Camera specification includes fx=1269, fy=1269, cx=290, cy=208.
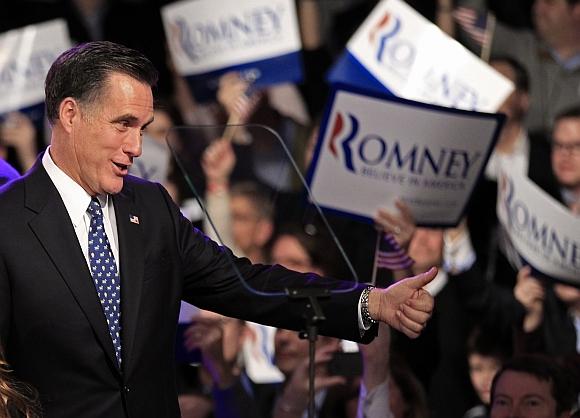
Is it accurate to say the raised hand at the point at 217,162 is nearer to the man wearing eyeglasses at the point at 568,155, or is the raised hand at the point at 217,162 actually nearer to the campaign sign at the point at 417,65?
the campaign sign at the point at 417,65

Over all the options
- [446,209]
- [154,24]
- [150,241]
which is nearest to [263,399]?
[446,209]

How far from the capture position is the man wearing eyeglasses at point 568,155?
496 centimetres

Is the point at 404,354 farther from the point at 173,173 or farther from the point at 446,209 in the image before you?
the point at 173,173

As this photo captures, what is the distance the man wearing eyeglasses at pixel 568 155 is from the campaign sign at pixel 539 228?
1.77 ft

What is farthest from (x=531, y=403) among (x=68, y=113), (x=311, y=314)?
(x=68, y=113)

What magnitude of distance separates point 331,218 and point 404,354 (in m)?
0.48

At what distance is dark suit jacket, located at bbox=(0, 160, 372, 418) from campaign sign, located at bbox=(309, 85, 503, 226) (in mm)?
1321

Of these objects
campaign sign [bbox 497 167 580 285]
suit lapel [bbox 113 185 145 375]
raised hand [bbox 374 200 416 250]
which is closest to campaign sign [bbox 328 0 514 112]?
campaign sign [bbox 497 167 580 285]

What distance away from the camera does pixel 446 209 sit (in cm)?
410

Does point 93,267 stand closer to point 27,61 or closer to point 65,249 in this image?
point 65,249

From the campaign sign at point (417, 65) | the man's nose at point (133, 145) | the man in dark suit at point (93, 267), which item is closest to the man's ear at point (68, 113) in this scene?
the man in dark suit at point (93, 267)

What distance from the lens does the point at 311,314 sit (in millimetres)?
2580

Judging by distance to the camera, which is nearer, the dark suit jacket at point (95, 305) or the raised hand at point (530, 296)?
the dark suit jacket at point (95, 305)

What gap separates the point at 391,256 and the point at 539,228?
1055 millimetres
